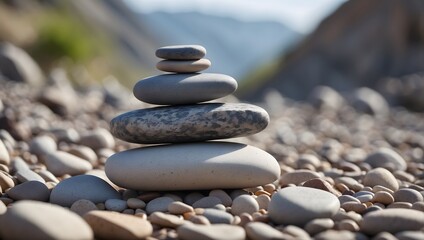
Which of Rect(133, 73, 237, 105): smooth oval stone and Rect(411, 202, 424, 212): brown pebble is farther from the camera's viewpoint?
Rect(133, 73, 237, 105): smooth oval stone

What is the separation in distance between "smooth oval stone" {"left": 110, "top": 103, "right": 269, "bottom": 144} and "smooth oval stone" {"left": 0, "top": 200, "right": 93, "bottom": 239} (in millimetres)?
1336

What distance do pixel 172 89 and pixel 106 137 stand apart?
8.10 ft

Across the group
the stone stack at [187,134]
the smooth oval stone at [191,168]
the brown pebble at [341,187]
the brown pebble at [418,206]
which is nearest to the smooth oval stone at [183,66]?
the stone stack at [187,134]

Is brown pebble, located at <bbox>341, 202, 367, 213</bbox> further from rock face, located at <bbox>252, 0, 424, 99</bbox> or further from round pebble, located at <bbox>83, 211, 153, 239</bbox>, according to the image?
rock face, located at <bbox>252, 0, 424, 99</bbox>

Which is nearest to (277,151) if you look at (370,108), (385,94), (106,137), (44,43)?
(106,137)

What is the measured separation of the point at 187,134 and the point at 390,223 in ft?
4.96

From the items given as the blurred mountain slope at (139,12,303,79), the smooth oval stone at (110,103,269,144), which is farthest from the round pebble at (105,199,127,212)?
the blurred mountain slope at (139,12,303,79)

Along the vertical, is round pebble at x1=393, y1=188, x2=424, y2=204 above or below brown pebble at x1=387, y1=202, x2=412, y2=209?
above

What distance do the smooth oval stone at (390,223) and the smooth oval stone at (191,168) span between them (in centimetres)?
100

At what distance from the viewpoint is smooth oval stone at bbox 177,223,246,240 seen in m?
2.74

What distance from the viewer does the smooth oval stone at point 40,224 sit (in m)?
2.47

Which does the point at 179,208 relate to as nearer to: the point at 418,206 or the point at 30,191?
the point at 30,191

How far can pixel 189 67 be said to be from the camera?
4023 mm

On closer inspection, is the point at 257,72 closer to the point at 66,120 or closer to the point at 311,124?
the point at 311,124
